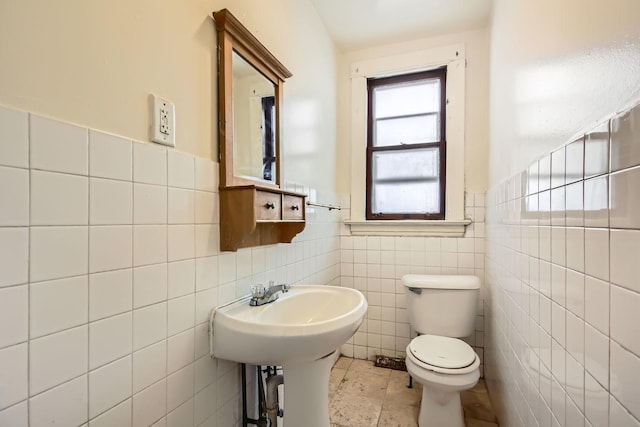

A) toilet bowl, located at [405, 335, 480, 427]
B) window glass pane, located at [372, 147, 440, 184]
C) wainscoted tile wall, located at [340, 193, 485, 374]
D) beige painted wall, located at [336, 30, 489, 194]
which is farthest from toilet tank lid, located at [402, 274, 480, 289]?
window glass pane, located at [372, 147, 440, 184]

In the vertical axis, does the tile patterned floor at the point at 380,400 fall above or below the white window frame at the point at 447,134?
below

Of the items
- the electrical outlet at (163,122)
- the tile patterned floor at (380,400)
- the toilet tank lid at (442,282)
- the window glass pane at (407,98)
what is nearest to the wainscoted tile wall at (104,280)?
the electrical outlet at (163,122)

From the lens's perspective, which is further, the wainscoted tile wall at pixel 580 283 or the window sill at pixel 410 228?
the window sill at pixel 410 228

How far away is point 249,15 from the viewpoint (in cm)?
136

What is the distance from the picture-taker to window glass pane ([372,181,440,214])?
237 cm

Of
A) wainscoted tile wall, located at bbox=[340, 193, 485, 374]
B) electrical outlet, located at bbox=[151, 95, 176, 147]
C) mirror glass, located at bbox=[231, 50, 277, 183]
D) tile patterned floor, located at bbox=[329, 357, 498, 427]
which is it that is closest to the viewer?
electrical outlet, located at bbox=[151, 95, 176, 147]

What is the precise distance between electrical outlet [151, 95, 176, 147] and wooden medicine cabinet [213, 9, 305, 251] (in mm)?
222

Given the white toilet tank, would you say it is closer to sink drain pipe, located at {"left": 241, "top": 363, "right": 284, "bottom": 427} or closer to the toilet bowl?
the toilet bowl

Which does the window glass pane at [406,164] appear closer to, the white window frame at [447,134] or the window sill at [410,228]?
the white window frame at [447,134]

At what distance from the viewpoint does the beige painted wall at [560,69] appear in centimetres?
55

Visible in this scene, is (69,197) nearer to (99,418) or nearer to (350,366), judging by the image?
(99,418)

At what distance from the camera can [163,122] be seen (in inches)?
36.0

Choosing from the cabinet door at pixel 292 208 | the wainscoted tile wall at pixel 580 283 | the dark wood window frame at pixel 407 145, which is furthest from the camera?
the dark wood window frame at pixel 407 145

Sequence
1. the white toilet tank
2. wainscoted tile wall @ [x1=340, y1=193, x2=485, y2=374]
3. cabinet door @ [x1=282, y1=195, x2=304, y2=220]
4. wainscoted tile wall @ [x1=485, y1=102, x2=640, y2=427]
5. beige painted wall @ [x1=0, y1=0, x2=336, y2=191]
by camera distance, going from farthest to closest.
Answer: wainscoted tile wall @ [x1=340, y1=193, x2=485, y2=374] → the white toilet tank → cabinet door @ [x1=282, y1=195, x2=304, y2=220] → beige painted wall @ [x1=0, y1=0, x2=336, y2=191] → wainscoted tile wall @ [x1=485, y1=102, x2=640, y2=427]
